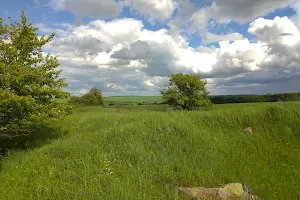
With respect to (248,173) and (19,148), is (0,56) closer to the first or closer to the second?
(19,148)

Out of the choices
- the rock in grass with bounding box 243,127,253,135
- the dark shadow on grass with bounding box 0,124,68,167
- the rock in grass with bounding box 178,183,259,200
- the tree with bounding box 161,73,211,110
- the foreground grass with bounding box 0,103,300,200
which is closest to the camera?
the rock in grass with bounding box 178,183,259,200

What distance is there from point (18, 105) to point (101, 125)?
7603mm

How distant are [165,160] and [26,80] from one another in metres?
8.99

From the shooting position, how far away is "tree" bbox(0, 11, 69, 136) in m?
12.2

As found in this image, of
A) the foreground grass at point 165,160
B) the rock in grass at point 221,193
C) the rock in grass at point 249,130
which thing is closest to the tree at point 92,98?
the foreground grass at point 165,160

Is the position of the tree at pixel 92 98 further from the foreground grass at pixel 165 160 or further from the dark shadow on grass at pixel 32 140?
the foreground grass at pixel 165 160

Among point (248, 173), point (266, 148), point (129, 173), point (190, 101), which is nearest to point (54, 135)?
point (129, 173)

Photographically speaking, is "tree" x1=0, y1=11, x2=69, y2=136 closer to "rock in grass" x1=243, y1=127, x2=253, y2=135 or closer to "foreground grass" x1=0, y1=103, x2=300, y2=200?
"foreground grass" x1=0, y1=103, x2=300, y2=200

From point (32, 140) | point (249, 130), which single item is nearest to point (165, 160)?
point (249, 130)

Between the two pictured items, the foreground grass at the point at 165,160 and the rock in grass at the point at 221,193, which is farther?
the foreground grass at the point at 165,160

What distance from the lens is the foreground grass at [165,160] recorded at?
8984 millimetres

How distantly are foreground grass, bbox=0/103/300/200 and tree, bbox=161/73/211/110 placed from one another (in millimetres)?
33868

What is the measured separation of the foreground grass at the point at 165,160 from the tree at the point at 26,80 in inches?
86.0

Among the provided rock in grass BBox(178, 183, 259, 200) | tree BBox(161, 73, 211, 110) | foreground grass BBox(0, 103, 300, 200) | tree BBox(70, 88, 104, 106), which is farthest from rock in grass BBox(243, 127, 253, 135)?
tree BBox(70, 88, 104, 106)
